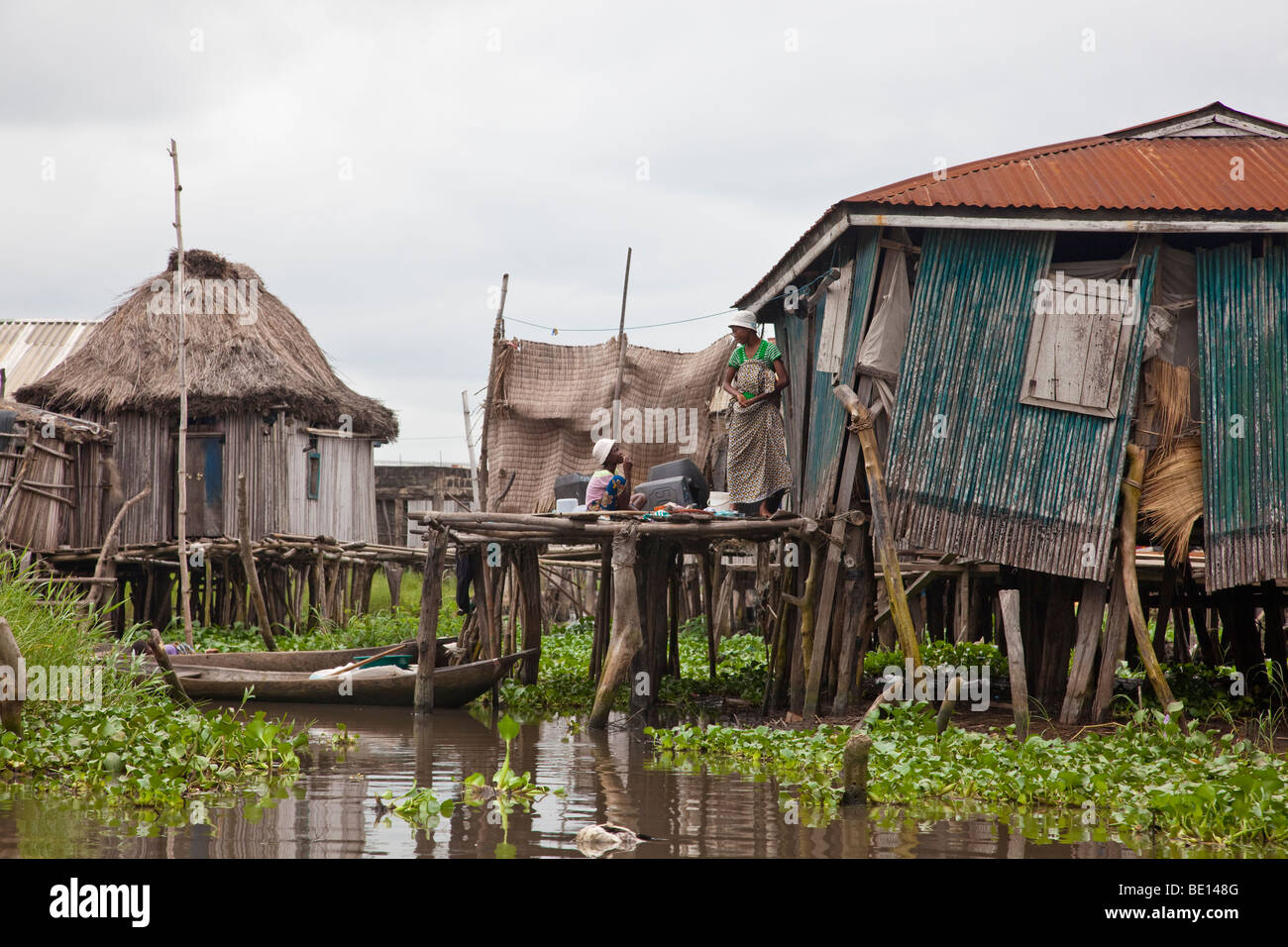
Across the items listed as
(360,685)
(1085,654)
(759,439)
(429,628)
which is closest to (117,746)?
(429,628)

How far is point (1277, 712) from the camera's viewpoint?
37.2 ft

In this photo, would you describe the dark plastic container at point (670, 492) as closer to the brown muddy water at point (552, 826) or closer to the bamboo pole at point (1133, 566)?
the brown muddy water at point (552, 826)

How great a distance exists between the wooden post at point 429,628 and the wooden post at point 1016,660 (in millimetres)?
5903

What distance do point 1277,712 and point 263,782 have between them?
29.0ft

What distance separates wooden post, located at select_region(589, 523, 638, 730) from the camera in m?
11.1

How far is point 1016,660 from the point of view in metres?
8.81

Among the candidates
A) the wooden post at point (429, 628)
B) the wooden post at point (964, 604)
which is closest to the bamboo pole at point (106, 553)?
the wooden post at point (429, 628)

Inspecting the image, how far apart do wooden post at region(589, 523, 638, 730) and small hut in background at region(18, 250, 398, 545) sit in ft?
33.8

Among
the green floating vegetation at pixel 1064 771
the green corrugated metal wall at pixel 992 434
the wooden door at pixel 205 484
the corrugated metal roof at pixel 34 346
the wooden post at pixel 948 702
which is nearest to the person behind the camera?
the green floating vegetation at pixel 1064 771

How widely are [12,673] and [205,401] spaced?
12401 mm

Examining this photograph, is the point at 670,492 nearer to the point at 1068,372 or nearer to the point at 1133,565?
the point at 1068,372

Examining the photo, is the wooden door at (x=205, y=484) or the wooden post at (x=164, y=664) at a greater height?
the wooden door at (x=205, y=484)

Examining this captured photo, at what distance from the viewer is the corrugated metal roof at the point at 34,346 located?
2275 centimetres
